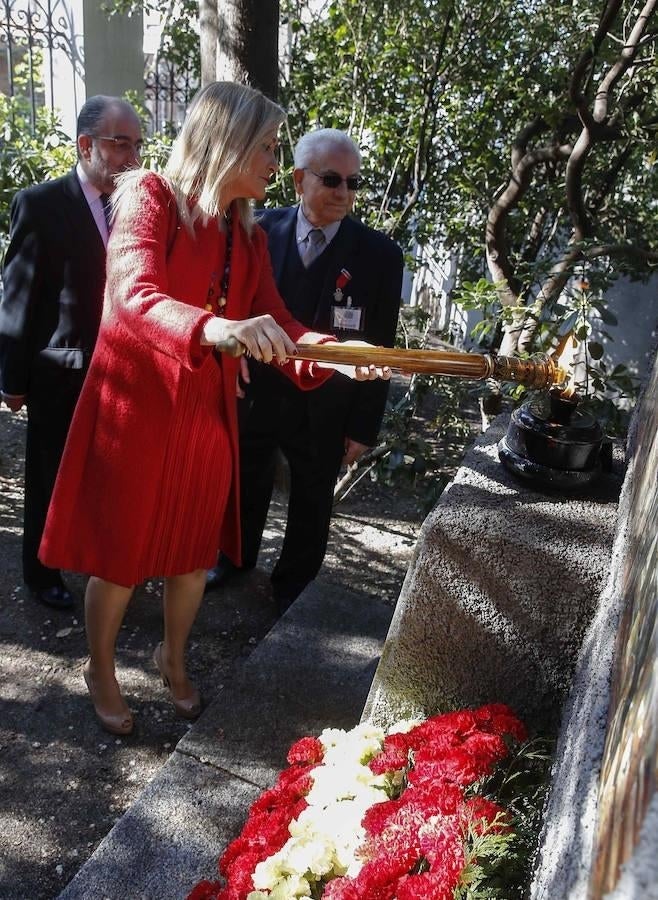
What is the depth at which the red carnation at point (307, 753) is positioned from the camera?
2.18 meters

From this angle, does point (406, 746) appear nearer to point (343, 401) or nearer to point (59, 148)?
point (343, 401)

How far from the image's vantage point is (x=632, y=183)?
220 inches

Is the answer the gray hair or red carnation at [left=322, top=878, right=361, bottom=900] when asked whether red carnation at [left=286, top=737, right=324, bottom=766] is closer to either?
red carnation at [left=322, top=878, right=361, bottom=900]

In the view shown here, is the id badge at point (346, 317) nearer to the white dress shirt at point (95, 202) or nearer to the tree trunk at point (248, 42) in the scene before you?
the white dress shirt at point (95, 202)

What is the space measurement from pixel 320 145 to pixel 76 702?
87.7 inches

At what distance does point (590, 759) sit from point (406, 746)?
0.96 metres

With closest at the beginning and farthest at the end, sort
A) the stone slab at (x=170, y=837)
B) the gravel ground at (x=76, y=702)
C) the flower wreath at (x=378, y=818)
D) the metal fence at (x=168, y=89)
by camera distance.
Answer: the flower wreath at (x=378, y=818) → the stone slab at (x=170, y=837) → the gravel ground at (x=76, y=702) → the metal fence at (x=168, y=89)

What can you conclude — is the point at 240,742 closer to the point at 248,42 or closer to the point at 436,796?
the point at 436,796

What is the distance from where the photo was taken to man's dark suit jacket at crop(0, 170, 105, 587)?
9.77ft

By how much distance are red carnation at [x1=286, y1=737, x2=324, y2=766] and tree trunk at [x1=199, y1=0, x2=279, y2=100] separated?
307cm

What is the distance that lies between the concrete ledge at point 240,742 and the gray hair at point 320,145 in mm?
1721

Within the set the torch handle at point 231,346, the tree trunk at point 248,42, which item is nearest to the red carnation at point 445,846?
the torch handle at point 231,346

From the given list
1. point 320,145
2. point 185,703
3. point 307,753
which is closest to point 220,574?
point 185,703

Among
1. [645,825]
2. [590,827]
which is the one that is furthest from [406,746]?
[645,825]
